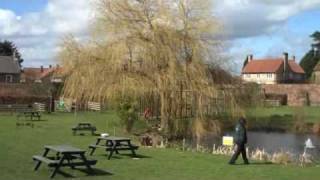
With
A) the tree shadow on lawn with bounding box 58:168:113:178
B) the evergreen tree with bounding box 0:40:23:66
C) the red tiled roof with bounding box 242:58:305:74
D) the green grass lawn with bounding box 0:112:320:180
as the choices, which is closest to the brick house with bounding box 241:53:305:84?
the red tiled roof with bounding box 242:58:305:74

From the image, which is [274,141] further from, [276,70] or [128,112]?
[276,70]

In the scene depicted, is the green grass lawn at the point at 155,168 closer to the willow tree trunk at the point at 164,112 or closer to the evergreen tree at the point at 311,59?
the willow tree trunk at the point at 164,112

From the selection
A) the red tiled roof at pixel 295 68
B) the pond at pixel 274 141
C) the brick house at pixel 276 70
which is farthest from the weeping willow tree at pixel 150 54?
the red tiled roof at pixel 295 68

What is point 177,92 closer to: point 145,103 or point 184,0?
point 145,103

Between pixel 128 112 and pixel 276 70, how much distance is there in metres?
105

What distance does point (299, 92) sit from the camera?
7900cm

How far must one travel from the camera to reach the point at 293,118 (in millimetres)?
50969

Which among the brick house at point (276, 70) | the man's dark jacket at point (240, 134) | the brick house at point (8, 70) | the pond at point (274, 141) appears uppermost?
the brick house at point (276, 70)

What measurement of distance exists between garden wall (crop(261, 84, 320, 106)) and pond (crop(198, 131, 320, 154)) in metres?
33.7

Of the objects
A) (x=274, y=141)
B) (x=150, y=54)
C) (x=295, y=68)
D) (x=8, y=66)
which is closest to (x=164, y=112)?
(x=150, y=54)

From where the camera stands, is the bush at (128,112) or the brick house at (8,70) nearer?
the bush at (128,112)

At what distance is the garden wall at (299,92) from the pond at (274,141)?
33.7m

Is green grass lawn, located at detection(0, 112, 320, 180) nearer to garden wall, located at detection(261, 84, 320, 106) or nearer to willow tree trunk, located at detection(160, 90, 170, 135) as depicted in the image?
willow tree trunk, located at detection(160, 90, 170, 135)

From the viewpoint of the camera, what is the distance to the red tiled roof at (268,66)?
13850cm
